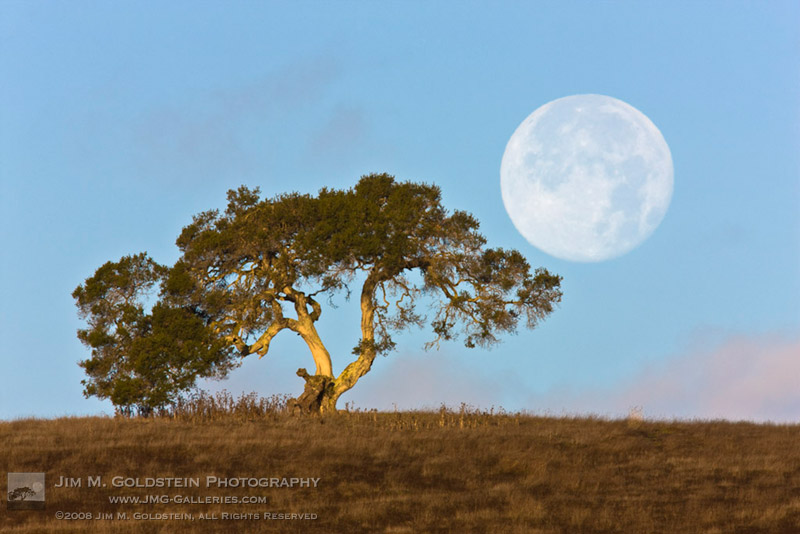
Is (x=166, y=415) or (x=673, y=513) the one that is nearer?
(x=673, y=513)

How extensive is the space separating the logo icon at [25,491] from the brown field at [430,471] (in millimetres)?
366

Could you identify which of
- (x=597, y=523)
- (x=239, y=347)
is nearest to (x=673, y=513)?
(x=597, y=523)

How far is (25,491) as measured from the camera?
22.3m

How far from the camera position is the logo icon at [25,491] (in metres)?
→ 21.5

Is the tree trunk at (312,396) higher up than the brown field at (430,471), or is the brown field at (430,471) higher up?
the tree trunk at (312,396)

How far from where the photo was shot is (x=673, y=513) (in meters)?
20.5

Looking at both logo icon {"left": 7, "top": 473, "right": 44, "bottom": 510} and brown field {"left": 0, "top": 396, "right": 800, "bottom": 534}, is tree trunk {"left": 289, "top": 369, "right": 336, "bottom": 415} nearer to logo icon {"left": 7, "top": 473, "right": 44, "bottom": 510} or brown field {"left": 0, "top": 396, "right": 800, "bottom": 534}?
brown field {"left": 0, "top": 396, "right": 800, "bottom": 534}

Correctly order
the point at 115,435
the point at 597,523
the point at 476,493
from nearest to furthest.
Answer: the point at 597,523
the point at 476,493
the point at 115,435

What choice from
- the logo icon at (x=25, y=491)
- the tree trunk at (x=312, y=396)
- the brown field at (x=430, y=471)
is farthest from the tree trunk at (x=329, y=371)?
the logo icon at (x=25, y=491)

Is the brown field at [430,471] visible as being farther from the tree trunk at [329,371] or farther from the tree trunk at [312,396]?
the tree trunk at [329,371]

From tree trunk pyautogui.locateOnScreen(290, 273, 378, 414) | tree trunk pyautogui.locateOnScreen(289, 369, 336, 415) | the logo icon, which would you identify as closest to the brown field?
the logo icon

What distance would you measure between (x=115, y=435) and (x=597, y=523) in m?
16.3

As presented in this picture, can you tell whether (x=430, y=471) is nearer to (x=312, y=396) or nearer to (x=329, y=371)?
(x=312, y=396)

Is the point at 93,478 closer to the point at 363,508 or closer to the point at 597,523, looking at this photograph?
the point at 363,508
